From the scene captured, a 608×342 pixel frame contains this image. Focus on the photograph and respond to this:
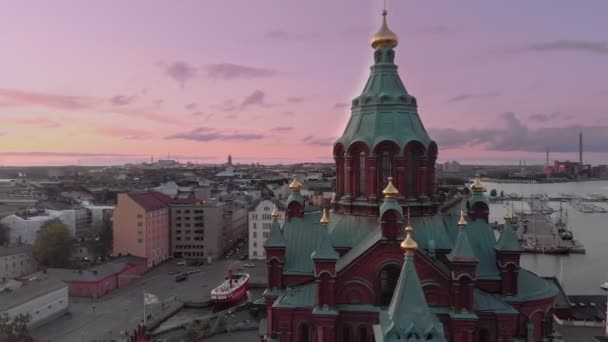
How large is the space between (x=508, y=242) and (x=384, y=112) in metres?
7.41

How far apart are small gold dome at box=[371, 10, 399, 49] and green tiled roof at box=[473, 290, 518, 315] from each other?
11.4 m

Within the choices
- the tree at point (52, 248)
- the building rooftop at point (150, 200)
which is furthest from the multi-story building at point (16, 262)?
the building rooftop at point (150, 200)

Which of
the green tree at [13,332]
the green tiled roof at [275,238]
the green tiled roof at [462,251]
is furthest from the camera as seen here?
the green tree at [13,332]

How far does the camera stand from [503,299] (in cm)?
1914

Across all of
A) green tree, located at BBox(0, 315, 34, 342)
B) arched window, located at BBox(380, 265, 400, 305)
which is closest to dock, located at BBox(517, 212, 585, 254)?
arched window, located at BBox(380, 265, 400, 305)

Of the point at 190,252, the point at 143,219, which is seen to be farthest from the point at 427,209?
the point at 190,252

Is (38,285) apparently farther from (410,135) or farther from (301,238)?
(410,135)

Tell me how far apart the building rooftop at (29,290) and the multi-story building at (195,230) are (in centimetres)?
1993

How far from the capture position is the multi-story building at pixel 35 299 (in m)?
32.0

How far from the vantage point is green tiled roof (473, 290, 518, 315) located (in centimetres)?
1823

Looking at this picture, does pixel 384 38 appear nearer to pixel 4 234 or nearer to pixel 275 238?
pixel 275 238

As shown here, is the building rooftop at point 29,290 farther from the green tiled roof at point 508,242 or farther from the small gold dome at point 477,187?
the green tiled roof at point 508,242

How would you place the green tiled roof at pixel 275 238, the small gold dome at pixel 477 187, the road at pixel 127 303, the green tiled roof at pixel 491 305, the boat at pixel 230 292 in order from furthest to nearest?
the boat at pixel 230 292 → the road at pixel 127 303 → the small gold dome at pixel 477 187 → the green tiled roof at pixel 275 238 → the green tiled roof at pixel 491 305

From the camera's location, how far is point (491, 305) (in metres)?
18.4
